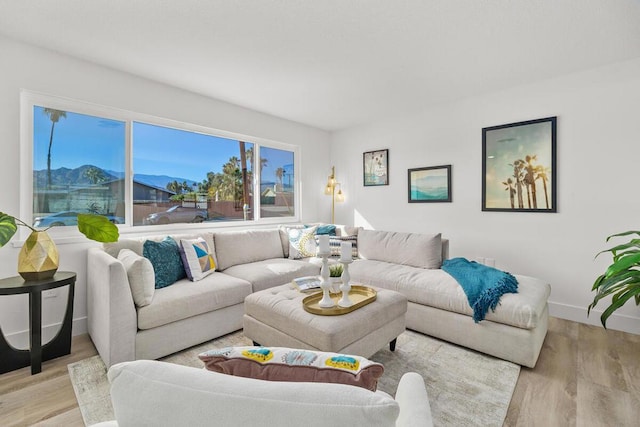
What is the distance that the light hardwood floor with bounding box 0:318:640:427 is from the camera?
5.26 ft

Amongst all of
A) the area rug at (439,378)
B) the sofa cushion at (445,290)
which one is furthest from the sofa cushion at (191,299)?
the sofa cushion at (445,290)

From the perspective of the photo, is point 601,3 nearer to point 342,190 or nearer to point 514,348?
point 514,348

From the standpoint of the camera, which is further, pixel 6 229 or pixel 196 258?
pixel 196 258

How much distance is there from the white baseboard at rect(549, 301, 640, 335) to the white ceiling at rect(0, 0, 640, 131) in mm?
2298

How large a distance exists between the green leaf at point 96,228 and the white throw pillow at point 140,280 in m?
0.23

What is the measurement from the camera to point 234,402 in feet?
1.59

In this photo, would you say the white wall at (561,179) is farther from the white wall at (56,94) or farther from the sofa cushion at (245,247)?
the white wall at (56,94)

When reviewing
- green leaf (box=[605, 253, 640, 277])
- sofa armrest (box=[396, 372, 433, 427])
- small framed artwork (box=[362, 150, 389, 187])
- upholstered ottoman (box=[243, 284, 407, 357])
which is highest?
small framed artwork (box=[362, 150, 389, 187])

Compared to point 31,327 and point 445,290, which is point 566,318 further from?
point 31,327

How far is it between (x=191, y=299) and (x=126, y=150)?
1759mm

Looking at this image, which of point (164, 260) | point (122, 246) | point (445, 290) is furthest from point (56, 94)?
point (445, 290)

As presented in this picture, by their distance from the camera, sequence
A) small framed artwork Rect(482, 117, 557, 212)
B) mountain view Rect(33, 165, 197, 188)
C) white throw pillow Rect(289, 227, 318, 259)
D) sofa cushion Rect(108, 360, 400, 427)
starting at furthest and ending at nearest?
white throw pillow Rect(289, 227, 318, 259) → small framed artwork Rect(482, 117, 557, 212) → mountain view Rect(33, 165, 197, 188) → sofa cushion Rect(108, 360, 400, 427)

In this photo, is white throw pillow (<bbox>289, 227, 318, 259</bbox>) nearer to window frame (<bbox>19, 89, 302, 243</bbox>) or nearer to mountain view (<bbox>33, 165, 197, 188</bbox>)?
window frame (<bbox>19, 89, 302, 243</bbox>)

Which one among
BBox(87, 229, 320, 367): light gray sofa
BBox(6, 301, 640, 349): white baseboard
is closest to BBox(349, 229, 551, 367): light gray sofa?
BBox(6, 301, 640, 349): white baseboard
